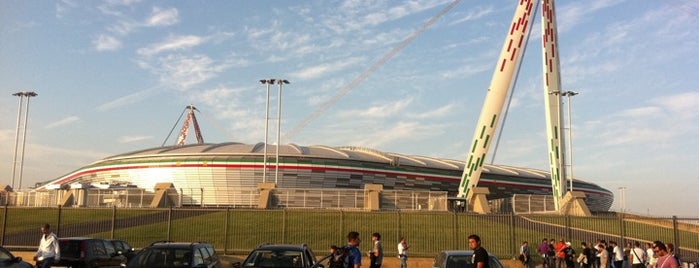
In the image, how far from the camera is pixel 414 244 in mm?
26125

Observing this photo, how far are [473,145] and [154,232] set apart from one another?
3830cm

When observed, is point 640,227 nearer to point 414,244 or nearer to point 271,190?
point 414,244

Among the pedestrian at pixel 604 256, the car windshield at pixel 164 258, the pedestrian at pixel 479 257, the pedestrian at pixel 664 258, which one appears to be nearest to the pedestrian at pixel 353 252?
the pedestrian at pixel 479 257

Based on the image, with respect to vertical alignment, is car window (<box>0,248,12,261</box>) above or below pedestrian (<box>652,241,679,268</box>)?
below

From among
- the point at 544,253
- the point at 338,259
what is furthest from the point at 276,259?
the point at 544,253

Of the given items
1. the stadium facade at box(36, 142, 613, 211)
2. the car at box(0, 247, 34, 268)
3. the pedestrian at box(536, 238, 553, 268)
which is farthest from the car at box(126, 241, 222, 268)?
the stadium facade at box(36, 142, 613, 211)

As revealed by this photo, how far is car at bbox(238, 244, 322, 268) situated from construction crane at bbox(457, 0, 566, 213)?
4819cm

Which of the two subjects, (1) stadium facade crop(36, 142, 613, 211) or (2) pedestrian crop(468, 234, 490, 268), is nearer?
(2) pedestrian crop(468, 234, 490, 268)

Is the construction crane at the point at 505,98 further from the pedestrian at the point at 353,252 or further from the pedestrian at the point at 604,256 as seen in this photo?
the pedestrian at the point at 353,252

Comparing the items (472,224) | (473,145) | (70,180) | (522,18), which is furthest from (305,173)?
(472,224)

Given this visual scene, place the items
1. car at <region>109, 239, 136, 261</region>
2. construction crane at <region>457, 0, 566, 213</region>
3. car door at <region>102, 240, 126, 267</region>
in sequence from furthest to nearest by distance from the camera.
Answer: construction crane at <region>457, 0, 566, 213</region> → car at <region>109, 239, 136, 261</region> → car door at <region>102, 240, 126, 267</region>

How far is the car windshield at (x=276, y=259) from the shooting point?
1294 centimetres

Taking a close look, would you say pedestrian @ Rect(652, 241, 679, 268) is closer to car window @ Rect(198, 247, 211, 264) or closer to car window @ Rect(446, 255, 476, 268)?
car window @ Rect(446, 255, 476, 268)

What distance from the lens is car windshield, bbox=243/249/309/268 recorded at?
42.4 ft
